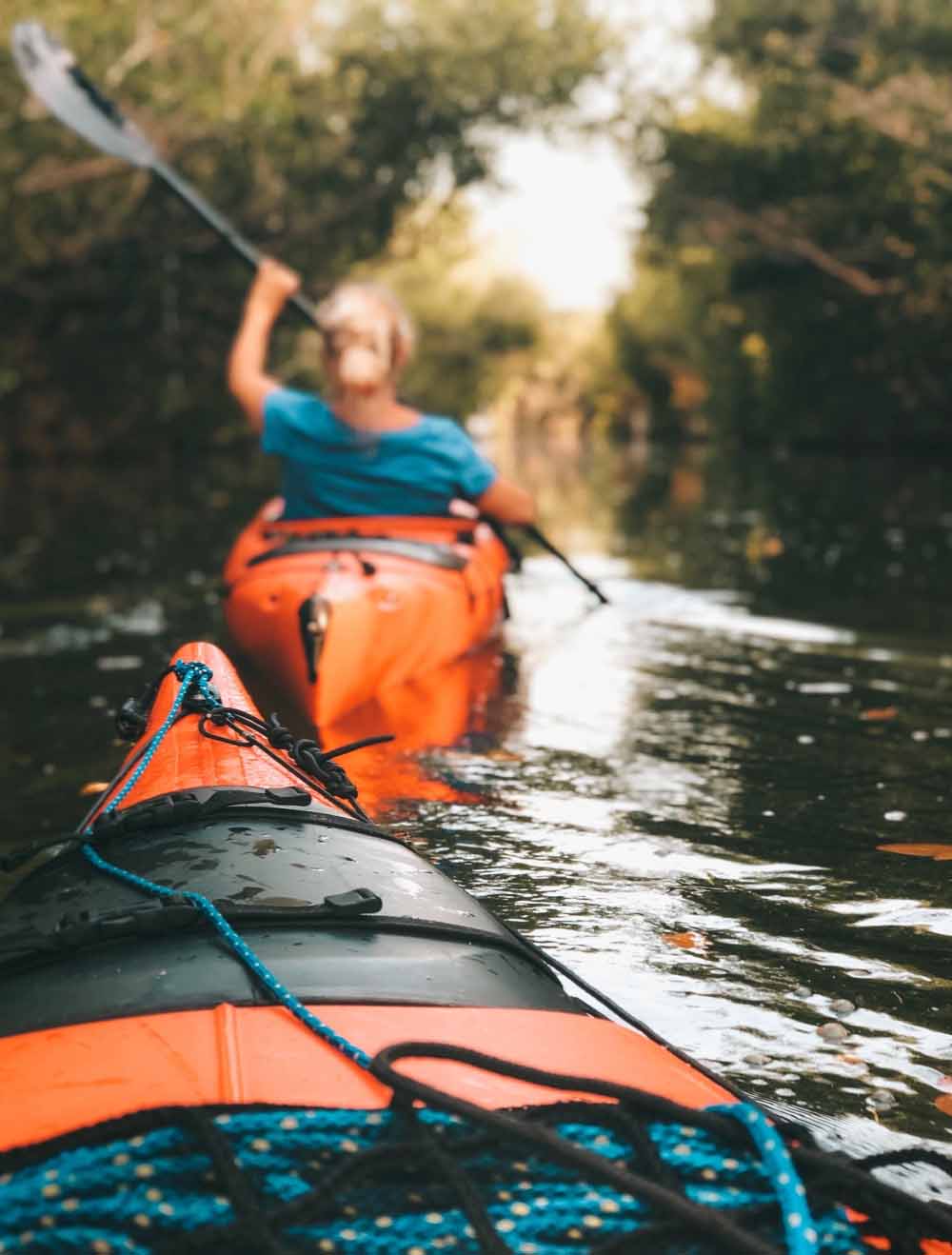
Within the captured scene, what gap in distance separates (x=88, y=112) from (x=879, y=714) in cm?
677

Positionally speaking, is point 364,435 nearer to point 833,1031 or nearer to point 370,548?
point 370,548

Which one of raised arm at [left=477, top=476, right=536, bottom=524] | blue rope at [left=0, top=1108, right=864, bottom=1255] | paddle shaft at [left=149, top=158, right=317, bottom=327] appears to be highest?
paddle shaft at [left=149, top=158, right=317, bottom=327]

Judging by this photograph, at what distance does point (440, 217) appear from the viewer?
99.7 ft

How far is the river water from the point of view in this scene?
112 inches

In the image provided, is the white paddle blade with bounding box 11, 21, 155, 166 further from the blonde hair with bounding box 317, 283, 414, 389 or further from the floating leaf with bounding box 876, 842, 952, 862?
the floating leaf with bounding box 876, 842, 952, 862

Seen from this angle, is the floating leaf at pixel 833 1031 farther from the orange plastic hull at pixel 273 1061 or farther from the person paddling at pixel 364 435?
the person paddling at pixel 364 435

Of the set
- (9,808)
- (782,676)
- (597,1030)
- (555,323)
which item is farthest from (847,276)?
(555,323)

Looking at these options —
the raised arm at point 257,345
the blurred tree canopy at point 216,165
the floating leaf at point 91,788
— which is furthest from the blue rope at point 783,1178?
the blurred tree canopy at point 216,165

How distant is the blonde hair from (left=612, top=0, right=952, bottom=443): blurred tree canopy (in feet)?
58.0

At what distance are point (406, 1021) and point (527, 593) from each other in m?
7.65

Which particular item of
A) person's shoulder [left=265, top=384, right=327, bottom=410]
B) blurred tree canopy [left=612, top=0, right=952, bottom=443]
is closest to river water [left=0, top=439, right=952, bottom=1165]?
person's shoulder [left=265, top=384, right=327, bottom=410]

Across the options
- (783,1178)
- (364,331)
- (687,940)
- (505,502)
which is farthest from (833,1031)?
(505,502)

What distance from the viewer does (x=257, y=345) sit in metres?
6.69

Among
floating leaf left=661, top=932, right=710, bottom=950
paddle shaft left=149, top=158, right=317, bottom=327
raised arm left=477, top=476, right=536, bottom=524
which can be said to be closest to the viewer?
floating leaf left=661, top=932, right=710, bottom=950
